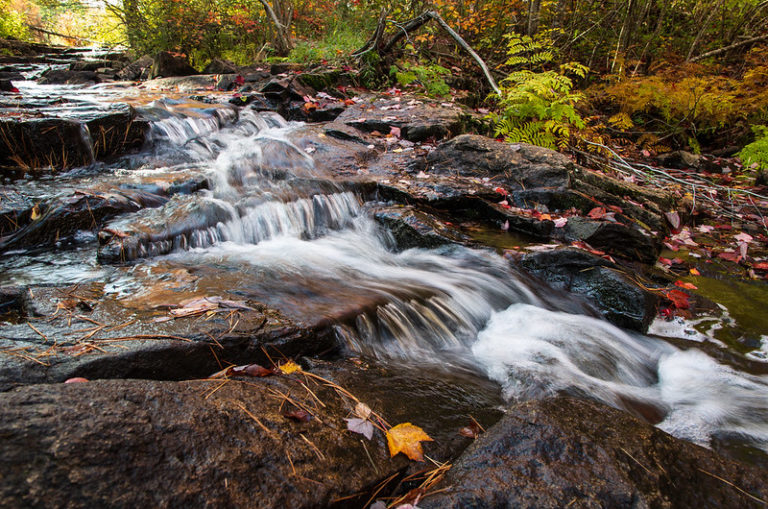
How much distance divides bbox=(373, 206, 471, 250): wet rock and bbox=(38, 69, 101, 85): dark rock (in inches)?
459

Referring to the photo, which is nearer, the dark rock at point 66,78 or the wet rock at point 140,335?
the wet rock at point 140,335

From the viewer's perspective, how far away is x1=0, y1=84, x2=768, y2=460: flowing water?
2.80m

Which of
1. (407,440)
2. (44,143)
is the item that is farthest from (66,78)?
(407,440)

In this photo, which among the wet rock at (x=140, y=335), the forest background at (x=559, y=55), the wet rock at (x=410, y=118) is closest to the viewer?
the wet rock at (x=140, y=335)

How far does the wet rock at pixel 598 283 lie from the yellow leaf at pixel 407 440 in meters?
2.70

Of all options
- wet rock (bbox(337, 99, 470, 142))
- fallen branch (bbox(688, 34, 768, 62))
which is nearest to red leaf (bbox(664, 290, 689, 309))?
wet rock (bbox(337, 99, 470, 142))

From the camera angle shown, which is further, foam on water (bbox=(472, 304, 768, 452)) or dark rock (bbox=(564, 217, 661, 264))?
dark rock (bbox=(564, 217, 661, 264))

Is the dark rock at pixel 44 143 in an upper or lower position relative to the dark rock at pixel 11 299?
upper

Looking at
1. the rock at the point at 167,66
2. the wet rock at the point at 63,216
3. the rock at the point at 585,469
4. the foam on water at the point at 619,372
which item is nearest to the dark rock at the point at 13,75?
the rock at the point at 167,66

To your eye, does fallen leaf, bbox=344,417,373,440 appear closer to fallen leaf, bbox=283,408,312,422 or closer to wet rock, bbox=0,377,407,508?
wet rock, bbox=0,377,407,508

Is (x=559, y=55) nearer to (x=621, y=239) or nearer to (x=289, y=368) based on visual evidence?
(x=621, y=239)

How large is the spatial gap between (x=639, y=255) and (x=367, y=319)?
11.5ft

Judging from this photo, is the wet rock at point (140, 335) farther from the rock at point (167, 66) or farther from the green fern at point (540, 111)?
the rock at point (167, 66)

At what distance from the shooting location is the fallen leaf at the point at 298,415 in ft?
5.60
